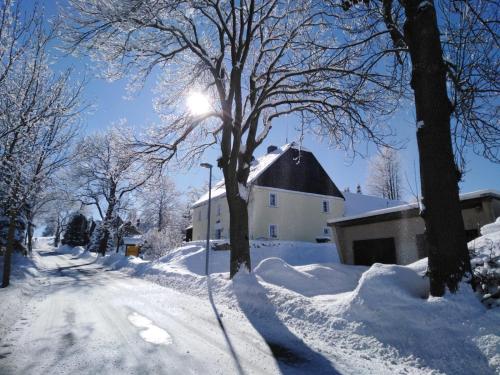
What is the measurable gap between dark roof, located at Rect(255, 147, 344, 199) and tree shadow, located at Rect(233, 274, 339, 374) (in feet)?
64.9

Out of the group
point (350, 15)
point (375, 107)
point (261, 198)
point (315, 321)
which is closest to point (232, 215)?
point (315, 321)

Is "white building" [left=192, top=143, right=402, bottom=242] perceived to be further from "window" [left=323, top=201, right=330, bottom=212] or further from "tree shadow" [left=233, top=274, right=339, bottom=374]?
"tree shadow" [left=233, top=274, right=339, bottom=374]

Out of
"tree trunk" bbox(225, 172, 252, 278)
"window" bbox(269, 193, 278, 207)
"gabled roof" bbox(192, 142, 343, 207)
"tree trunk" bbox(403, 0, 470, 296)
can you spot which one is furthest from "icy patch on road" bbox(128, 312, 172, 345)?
"window" bbox(269, 193, 278, 207)

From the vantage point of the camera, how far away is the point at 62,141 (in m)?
11.6

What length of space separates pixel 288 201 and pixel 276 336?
959 inches

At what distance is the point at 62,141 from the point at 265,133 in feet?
25.3

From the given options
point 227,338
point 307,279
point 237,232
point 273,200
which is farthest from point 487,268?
point 273,200

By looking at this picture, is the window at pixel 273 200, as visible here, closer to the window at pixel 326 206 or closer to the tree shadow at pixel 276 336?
the window at pixel 326 206

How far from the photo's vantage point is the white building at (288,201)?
27.8 metres

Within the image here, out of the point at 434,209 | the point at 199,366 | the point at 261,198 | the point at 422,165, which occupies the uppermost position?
the point at 261,198

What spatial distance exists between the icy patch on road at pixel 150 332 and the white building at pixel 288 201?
2006 centimetres

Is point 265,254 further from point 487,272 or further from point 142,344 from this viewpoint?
point 487,272

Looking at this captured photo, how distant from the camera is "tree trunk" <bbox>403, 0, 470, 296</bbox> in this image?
15.9 ft

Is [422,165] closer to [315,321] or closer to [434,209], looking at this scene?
[434,209]
